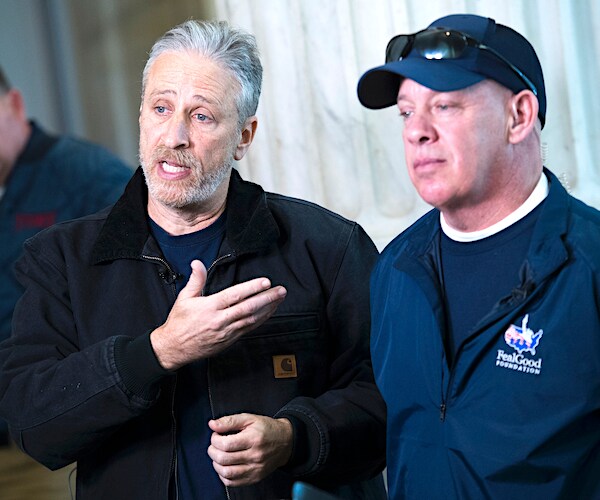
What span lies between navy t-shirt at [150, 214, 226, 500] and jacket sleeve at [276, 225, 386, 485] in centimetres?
18

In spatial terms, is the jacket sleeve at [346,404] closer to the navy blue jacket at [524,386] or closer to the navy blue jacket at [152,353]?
the navy blue jacket at [152,353]

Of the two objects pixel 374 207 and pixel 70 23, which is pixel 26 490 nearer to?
pixel 374 207

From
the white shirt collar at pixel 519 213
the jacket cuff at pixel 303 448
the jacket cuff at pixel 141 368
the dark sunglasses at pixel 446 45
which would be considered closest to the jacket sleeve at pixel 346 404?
the jacket cuff at pixel 303 448

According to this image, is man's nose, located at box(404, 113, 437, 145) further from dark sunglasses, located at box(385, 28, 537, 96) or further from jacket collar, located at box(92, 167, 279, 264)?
jacket collar, located at box(92, 167, 279, 264)

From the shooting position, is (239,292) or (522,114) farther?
(239,292)

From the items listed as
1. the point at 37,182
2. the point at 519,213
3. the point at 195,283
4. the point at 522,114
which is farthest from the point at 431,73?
the point at 37,182

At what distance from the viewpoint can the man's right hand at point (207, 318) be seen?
6.72 ft

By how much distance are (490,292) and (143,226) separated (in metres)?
0.90

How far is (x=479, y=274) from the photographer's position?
1.90 metres

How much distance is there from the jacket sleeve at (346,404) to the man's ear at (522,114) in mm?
686

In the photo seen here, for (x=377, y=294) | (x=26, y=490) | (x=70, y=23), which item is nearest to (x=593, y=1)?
(x=377, y=294)

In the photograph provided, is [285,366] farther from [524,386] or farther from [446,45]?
[446,45]

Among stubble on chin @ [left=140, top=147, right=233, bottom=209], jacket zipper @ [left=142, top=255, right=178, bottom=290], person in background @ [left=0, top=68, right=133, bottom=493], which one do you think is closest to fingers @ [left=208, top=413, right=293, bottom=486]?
jacket zipper @ [left=142, top=255, right=178, bottom=290]

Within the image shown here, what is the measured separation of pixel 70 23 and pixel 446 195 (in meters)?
4.53
